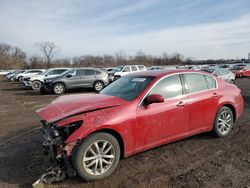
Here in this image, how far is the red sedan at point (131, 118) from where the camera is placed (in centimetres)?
390

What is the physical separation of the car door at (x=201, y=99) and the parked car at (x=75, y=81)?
11735 millimetres

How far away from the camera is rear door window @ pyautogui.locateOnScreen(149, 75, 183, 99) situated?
4.86m

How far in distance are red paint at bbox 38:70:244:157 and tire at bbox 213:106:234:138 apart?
0.19 m

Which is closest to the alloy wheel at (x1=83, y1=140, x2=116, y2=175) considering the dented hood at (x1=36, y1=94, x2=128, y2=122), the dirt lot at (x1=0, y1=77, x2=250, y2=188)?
the dirt lot at (x1=0, y1=77, x2=250, y2=188)

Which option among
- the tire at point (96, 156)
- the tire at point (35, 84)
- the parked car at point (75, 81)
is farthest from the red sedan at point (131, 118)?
the tire at point (35, 84)

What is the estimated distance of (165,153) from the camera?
16.4ft

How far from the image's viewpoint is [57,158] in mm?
3836

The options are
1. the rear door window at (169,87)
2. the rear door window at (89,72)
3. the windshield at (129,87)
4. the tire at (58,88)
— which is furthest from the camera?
the rear door window at (89,72)

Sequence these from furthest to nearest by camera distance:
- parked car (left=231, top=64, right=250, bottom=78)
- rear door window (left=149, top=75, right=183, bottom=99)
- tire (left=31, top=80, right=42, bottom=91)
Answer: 1. parked car (left=231, top=64, right=250, bottom=78)
2. tire (left=31, top=80, right=42, bottom=91)
3. rear door window (left=149, top=75, right=183, bottom=99)

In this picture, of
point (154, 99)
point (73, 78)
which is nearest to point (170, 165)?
point (154, 99)

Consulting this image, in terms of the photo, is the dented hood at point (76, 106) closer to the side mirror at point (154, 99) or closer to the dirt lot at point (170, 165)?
the side mirror at point (154, 99)

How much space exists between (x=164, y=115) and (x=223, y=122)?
76.7 inches

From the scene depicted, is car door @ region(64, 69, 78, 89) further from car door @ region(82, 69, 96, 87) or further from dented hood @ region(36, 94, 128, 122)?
dented hood @ region(36, 94, 128, 122)

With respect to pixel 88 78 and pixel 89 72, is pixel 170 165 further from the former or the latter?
pixel 89 72
